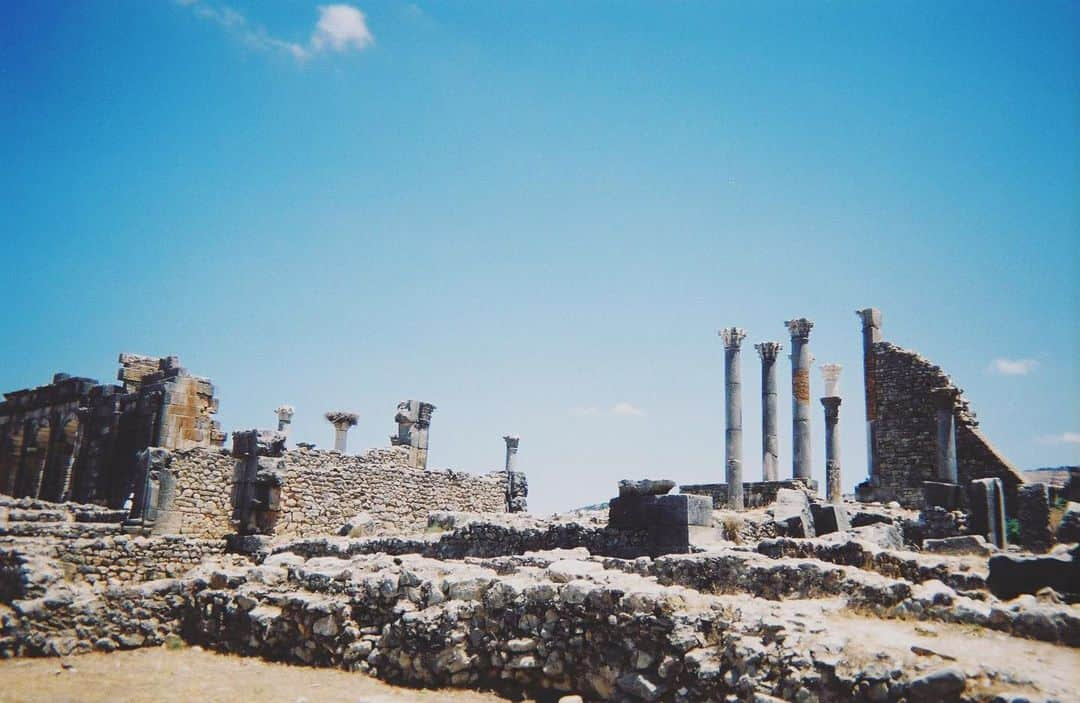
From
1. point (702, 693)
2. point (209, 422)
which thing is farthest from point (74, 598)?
point (209, 422)

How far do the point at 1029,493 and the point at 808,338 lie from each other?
338 inches

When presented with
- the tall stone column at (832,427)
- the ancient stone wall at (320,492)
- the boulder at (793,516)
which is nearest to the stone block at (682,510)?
the boulder at (793,516)

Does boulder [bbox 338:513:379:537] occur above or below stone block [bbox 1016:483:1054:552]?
below

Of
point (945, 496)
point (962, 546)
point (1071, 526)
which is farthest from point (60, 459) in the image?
point (1071, 526)

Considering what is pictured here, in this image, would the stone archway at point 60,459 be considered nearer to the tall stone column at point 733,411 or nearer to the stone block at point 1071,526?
the tall stone column at point 733,411

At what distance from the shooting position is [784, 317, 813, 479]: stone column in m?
26.1

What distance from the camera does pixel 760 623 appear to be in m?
6.43

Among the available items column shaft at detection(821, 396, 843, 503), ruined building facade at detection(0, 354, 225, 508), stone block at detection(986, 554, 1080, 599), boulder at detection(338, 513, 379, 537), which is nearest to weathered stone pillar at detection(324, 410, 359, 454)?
ruined building facade at detection(0, 354, 225, 508)

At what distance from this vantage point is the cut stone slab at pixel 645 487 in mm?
12875

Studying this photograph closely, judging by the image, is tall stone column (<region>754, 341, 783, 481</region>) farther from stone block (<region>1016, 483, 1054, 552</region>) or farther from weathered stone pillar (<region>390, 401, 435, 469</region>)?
weathered stone pillar (<region>390, 401, 435, 469</region>)

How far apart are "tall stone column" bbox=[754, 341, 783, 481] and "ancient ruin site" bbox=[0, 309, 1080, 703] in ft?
4.11

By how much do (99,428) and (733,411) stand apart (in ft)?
72.0

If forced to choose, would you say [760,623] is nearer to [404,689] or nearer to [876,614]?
[876,614]

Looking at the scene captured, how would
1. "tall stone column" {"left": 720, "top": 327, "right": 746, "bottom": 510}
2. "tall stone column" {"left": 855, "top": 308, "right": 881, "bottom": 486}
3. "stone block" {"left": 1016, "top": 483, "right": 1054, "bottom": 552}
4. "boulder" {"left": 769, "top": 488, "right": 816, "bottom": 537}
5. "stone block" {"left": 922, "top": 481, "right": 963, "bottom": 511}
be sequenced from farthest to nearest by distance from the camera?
"tall stone column" {"left": 855, "top": 308, "right": 881, "bottom": 486}, "tall stone column" {"left": 720, "top": 327, "right": 746, "bottom": 510}, "stone block" {"left": 1016, "top": 483, "right": 1054, "bottom": 552}, "stone block" {"left": 922, "top": 481, "right": 963, "bottom": 511}, "boulder" {"left": 769, "top": 488, "right": 816, "bottom": 537}
